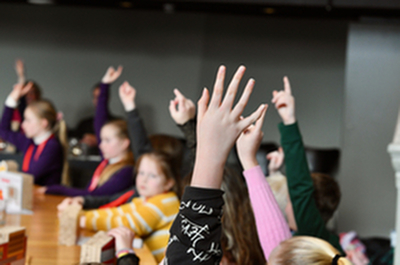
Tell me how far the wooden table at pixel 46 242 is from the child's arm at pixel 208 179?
28.9 inches

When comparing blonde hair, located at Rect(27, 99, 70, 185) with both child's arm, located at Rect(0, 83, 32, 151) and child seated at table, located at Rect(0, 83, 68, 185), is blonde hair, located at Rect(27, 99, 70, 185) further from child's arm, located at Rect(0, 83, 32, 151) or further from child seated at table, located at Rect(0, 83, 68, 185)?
child's arm, located at Rect(0, 83, 32, 151)

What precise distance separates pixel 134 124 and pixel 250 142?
142 cm

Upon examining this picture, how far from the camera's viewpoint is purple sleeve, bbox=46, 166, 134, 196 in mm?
2680

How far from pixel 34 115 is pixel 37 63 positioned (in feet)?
12.3

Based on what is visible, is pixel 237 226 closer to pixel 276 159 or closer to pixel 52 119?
pixel 276 159

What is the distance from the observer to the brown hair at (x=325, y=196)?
1879mm

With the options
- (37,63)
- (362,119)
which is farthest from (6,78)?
(362,119)

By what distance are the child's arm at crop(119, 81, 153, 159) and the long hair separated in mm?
966

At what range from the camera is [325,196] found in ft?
6.18

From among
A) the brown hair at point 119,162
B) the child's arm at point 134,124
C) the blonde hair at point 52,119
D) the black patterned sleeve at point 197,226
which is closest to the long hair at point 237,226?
the black patterned sleeve at point 197,226

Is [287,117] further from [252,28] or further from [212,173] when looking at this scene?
[252,28]

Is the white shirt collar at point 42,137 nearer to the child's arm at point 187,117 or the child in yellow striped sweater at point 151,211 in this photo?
the child in yellow striped sweater at point 151,211

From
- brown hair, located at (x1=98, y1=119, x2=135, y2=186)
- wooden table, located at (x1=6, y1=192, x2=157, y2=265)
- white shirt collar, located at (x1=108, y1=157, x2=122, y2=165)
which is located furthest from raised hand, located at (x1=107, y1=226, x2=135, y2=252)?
white shirt collar, located at (x1=108, y1=157, x2=122, y2=165)

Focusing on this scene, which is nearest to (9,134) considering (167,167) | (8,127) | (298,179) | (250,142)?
(8,127)
